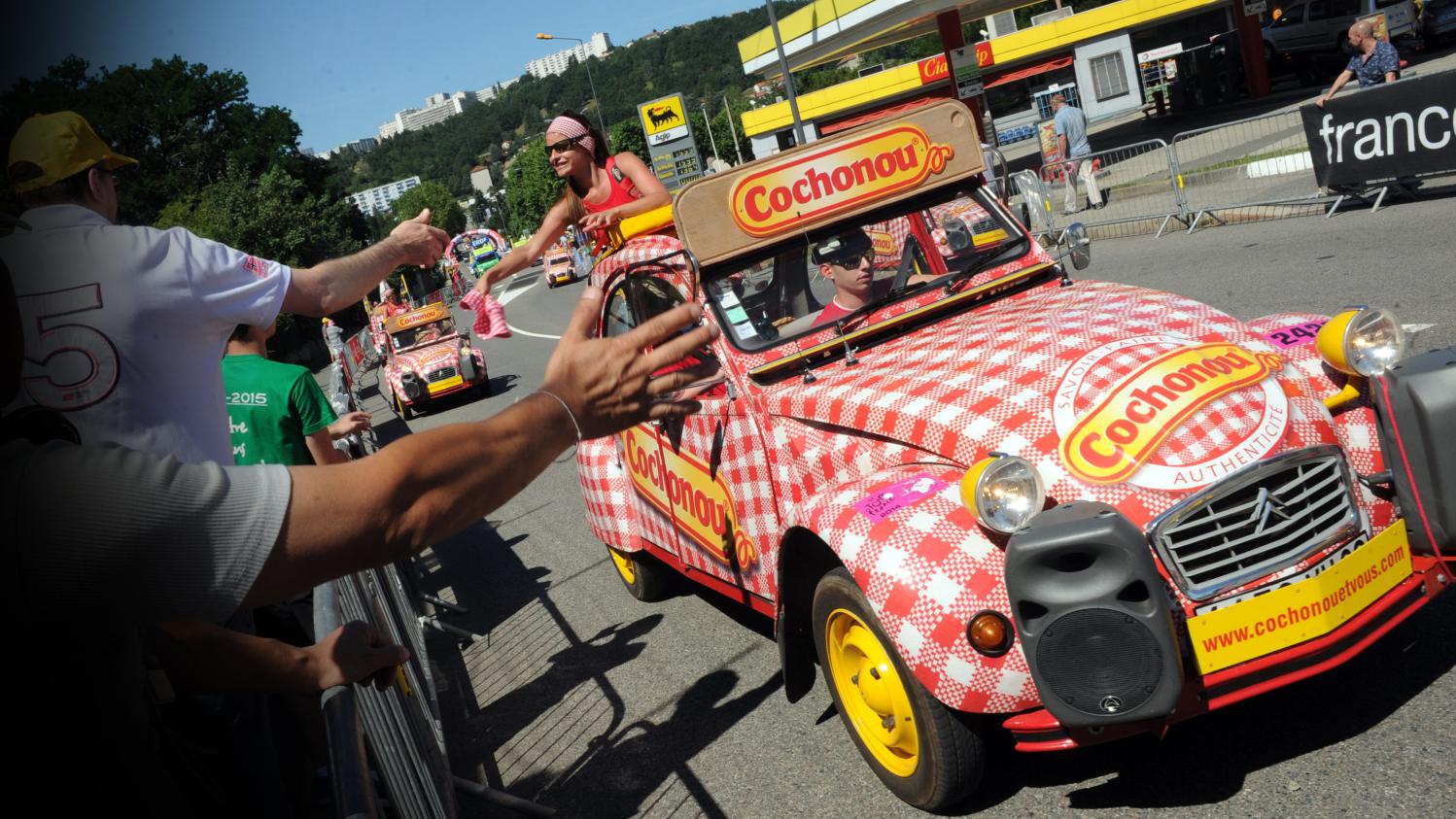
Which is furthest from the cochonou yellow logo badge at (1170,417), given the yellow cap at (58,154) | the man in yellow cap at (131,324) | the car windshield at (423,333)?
the car windshield at (423,333)

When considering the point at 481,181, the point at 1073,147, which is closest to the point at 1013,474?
the point at 1073,147

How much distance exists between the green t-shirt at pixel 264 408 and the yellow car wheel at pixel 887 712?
2.45 meters

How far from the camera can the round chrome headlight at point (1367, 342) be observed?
371cm

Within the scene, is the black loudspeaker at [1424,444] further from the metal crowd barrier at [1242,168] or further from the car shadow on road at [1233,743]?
the metal crowd barrier at [1242,168]

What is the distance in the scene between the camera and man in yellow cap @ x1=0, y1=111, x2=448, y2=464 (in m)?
2.69

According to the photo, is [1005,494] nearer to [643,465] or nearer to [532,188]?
[643,465]

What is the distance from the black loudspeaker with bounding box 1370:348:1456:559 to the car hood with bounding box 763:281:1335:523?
20 cm

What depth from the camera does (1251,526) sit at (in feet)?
10.8

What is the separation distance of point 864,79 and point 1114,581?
152 ft

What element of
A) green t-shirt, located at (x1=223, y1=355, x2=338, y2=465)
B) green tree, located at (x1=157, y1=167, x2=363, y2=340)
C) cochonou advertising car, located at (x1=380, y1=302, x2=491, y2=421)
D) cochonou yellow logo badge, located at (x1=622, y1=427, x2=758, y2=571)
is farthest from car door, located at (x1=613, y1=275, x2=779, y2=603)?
green tree, located at (x1=157, y1=167, x2=363, y2=340)

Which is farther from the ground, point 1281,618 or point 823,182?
point 823,182

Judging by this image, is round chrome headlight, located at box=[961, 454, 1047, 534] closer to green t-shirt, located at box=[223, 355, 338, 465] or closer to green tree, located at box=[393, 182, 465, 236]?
green t-shirt, located at box=[223, 355, 338, 465]

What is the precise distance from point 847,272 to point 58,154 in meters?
2.93

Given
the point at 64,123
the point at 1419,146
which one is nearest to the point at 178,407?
the point at 64,123
